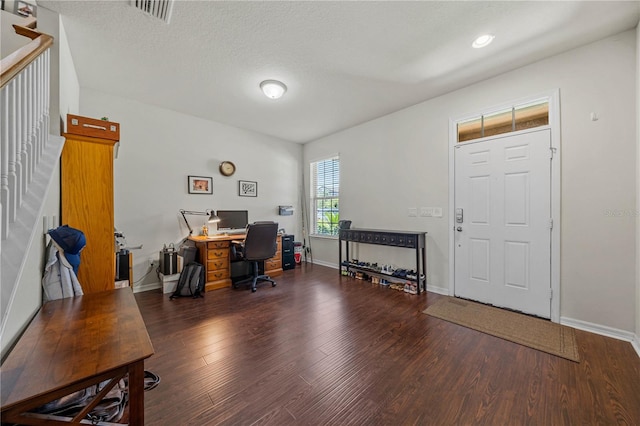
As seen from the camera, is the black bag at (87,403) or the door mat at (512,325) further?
the door mat at (512,325)

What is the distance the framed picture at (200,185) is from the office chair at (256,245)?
3.87 feet

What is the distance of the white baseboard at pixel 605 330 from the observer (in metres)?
2.10

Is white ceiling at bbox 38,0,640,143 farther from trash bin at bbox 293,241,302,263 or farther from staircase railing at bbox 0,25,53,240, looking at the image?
trash bin at bbox 293,241,302,263

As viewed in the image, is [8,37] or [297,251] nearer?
[8,37]

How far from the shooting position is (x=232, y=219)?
437 centimetres

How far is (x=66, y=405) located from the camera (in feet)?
3.79

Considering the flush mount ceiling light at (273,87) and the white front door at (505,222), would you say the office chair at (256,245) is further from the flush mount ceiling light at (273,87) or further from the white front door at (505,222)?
the white front door at (505,222)

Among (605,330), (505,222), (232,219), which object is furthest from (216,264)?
(605,330)

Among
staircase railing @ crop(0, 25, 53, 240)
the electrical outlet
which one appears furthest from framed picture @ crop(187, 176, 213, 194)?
the electrical outlet

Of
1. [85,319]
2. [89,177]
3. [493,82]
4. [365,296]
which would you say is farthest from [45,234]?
[493,82]

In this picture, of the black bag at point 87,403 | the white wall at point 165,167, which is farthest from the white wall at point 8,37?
the black bag at point 87,403

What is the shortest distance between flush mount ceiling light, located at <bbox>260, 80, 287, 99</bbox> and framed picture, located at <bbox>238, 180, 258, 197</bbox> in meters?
2.07

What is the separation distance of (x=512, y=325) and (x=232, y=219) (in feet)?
13.7

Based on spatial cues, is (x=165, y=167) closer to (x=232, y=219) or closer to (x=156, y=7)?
(x=232, y=219)
